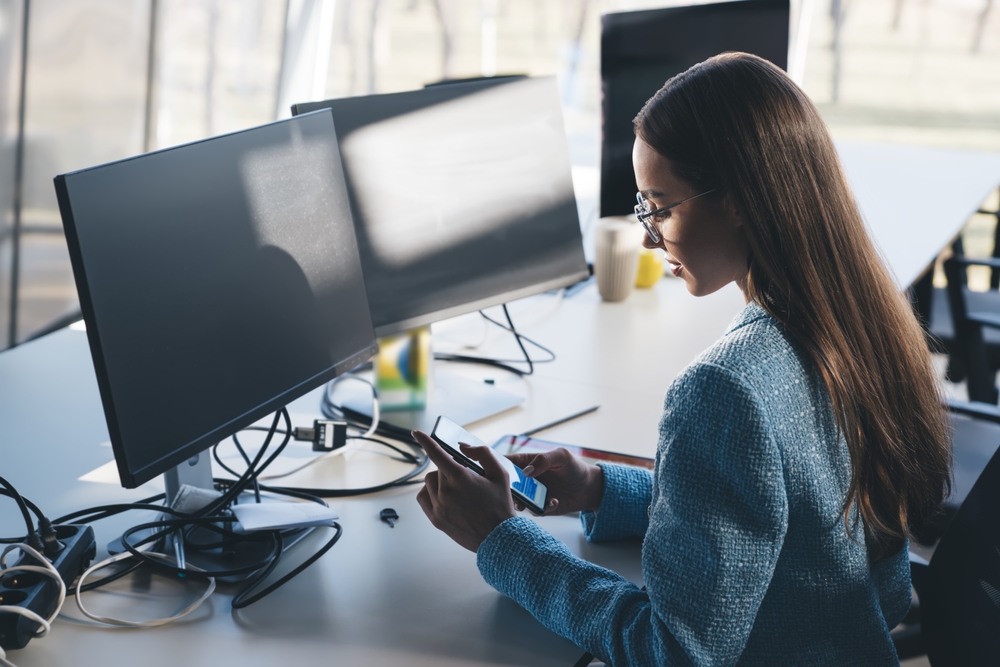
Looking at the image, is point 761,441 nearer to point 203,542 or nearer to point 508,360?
point 203,542

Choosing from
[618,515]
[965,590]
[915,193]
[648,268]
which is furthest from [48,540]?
[915,193]

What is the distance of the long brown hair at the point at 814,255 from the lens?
2.86ft

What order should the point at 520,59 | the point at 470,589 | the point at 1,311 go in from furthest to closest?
the point at 520,59 < the point at 1,311 < the point at 470,589

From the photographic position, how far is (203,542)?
105 centimetres

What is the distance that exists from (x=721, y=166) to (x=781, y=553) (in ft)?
1.30

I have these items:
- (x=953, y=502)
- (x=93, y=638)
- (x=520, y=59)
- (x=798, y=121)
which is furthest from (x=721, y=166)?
(x=520, y=59)

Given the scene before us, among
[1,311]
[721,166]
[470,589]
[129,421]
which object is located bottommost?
[1,311]

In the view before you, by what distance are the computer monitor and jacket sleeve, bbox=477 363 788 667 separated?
1.18 m

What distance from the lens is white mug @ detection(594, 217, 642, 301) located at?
1985 mm

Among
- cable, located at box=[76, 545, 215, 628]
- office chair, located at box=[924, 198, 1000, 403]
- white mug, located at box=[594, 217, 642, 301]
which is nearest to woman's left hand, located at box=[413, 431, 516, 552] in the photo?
cable, located at box=[76, 545, 215, 628]

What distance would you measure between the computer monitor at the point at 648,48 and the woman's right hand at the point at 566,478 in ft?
3.04

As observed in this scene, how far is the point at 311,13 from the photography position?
443 centimetres

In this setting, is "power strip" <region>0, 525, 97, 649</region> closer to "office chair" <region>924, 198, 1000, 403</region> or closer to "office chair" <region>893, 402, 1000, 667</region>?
"office chair" <region>893, 402, 1000, 667</region>

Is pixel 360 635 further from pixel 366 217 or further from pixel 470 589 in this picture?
pixel 366 217
